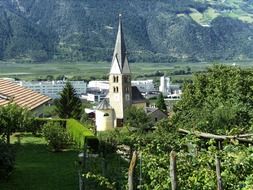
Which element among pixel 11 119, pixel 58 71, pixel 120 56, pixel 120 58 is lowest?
pixel 11 119

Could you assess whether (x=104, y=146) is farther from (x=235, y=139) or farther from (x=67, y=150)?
(x=235, y=139)

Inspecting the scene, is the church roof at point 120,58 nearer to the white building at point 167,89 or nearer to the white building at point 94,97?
the white building at point 94,97

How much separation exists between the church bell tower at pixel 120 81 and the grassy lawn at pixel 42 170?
38869 millimetres

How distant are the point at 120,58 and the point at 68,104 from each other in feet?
64.7

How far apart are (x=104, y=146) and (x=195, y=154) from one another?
35.6 ft

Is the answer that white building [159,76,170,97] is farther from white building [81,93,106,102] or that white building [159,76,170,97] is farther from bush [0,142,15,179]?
bush [0,142,15,179]

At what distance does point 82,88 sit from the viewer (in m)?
136

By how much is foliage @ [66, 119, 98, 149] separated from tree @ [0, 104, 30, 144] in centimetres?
232

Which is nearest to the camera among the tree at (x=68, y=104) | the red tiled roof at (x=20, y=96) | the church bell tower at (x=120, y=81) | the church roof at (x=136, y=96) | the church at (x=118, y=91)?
the red tiled roof at (x=20, y=96)

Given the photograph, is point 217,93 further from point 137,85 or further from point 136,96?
point 137,85

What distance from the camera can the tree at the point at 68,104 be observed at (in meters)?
40.7

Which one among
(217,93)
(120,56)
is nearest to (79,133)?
(217,93)

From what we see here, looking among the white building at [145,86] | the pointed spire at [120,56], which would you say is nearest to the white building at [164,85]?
the white building at [145,86]

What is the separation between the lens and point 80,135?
2073cm
